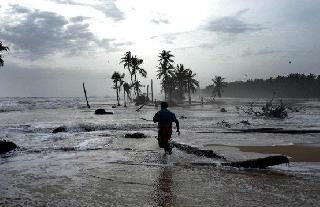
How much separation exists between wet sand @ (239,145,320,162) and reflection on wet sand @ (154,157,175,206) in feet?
15.8

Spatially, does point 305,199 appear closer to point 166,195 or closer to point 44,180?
point 166,195

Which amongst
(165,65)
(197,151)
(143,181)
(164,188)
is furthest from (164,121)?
(165,65)

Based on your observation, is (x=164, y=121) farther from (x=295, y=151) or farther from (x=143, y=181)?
(x=295, y=151)

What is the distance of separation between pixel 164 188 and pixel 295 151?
7.92m

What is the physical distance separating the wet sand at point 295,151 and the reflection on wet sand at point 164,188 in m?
4.82

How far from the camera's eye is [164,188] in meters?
7.82

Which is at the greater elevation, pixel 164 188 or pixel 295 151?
pixel 164 188

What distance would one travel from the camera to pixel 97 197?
23.3 ft

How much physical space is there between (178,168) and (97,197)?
3555 mm

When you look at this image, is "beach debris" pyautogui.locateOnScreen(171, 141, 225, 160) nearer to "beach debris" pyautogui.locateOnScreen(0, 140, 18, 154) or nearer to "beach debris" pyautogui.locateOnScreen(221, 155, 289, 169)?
"beach debris" pyautogui.locateOnScreen(221, 155, 289, 169)

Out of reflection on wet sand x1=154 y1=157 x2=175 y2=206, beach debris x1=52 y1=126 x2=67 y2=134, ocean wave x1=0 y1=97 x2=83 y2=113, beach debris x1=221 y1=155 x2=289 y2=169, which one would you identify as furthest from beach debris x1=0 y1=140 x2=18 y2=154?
ocean wave x1=0 y1=97 x2=83 y2=113

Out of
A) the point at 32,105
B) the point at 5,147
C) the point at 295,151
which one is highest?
the point at 32,105

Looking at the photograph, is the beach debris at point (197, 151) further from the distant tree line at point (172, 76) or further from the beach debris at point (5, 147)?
the distant tree line at point (172, 76)

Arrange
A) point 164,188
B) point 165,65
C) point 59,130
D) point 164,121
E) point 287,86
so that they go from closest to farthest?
point 164,188 < point 164,121 < point 59,130 < point 165,65 < point 287,86
